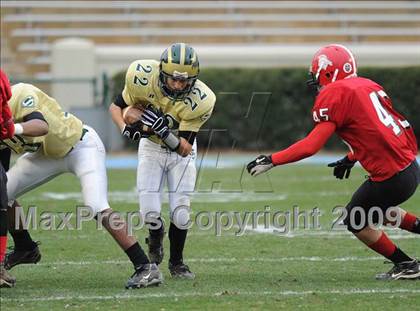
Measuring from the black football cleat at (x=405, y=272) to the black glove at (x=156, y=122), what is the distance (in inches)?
62.9

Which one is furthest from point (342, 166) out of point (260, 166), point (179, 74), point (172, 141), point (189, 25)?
point (189, 25)

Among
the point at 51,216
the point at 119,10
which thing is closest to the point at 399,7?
the point at 119,10

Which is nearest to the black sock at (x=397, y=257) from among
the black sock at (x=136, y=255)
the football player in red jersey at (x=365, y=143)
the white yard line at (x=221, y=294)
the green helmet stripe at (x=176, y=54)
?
the football player in red jersey at (x=365, y=143)

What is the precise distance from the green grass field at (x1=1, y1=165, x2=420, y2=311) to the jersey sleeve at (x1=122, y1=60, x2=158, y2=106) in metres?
1.15

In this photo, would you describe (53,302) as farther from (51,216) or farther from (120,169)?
(120,169)

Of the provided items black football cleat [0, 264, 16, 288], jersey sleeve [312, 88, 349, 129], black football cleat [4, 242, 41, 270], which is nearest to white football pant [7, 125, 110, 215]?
black football cleat [4, 242, 41, 270]

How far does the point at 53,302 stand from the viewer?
4898 mm

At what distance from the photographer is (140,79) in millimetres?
5719

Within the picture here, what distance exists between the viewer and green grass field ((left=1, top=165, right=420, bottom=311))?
4887mm

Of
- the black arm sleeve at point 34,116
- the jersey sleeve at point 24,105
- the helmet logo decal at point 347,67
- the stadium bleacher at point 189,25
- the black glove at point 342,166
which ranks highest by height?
the helmet logo decal at point 347,67

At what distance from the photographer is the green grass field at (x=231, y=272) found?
4.89 meters

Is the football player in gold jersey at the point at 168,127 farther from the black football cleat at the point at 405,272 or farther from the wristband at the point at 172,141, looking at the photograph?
the black football cleat at the point at 405,272

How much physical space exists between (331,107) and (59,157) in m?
1.66

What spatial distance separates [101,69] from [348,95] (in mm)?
12500
